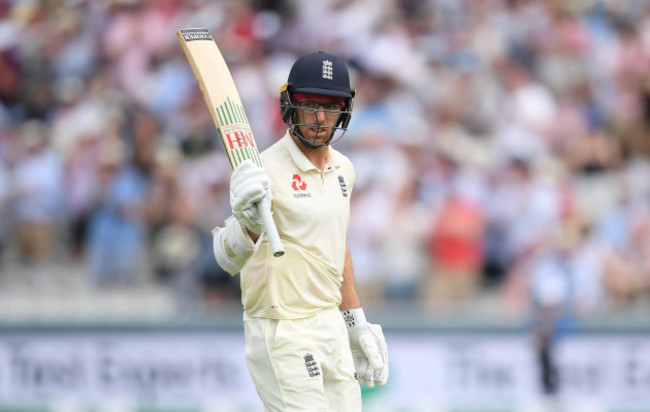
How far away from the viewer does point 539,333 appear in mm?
8953

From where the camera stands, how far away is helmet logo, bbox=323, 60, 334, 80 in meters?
4.83

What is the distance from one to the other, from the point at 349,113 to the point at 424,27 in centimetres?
696

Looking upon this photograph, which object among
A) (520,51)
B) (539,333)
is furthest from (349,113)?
(520,51)

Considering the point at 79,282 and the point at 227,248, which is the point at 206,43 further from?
the point at 79,282

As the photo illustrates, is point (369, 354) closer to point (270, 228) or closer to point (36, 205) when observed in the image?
point (270, 228)

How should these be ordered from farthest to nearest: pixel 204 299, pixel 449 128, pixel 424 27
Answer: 1. pixel 424 27
2. pixel 449 128
3. pixel 204 299

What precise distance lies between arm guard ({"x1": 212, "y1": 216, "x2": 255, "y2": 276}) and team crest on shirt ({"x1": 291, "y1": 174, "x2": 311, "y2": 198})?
0.91ft

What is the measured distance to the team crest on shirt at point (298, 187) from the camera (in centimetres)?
480

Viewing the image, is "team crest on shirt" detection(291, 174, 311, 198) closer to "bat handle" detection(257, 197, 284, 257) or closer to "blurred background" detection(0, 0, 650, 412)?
"bat handle" detection(257, 197, 284, 257)

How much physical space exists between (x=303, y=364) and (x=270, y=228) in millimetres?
635

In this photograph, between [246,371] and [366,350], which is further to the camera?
[246,371]

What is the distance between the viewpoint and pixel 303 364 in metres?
4.75

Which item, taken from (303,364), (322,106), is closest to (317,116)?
(322,106)

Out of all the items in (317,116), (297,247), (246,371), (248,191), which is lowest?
(246,371)
